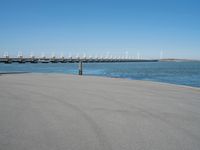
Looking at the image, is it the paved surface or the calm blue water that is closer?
the paved surface

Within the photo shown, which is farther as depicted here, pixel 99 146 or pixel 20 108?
pixel 20 108

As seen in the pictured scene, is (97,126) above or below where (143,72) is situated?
above

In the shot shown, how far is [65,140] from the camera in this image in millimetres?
4594

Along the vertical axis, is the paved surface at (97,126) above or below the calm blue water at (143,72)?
above

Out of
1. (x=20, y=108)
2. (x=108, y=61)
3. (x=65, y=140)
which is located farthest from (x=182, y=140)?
(x=108, y=61)

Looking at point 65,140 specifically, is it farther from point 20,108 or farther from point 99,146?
Answer: point 20,108

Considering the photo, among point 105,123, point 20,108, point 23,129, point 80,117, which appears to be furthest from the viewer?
point 20,108

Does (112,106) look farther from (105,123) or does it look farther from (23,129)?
(23,129)

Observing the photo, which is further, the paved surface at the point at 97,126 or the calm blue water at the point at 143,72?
the calm blue water at the point at 143,72

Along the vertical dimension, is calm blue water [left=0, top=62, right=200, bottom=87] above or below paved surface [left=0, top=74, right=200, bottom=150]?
below

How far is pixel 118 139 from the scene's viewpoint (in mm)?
4711

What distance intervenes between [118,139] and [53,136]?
1.20m

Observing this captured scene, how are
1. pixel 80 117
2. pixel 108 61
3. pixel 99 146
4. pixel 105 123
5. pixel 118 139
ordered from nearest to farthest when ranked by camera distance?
pixel 99 146
pixel 118 139
pixel 105 123
pixel 80 117
pixel 108 61

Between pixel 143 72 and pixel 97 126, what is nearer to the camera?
pixel 97 126
